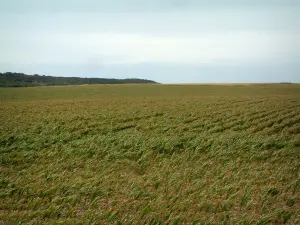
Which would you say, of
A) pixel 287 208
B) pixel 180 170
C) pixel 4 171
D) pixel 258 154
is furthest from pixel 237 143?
pixel 4 171

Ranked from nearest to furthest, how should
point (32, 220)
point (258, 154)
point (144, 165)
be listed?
point (32, 220), point (144, 165), point (258, 154)

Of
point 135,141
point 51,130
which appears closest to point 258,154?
point 135,141

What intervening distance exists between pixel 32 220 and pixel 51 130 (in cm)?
1281

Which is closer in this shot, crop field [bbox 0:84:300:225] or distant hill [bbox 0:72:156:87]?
crop field [bbox 0:84:300:225]

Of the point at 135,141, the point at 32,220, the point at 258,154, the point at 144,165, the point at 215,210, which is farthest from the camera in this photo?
the point at 135,141

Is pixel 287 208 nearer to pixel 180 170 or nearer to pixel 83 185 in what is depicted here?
pixel 180 170

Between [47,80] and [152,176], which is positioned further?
[47,80]

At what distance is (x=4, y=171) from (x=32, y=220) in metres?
4.98

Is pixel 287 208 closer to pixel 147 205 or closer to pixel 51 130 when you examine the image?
pixel 147 205

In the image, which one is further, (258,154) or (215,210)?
(258,154)

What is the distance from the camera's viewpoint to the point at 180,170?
35.4 ft

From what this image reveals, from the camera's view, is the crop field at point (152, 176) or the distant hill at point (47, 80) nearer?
the crop field at point (152, 176)

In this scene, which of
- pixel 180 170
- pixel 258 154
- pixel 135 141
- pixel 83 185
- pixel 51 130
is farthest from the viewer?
pixel 51 130

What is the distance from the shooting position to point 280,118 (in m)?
22.2
